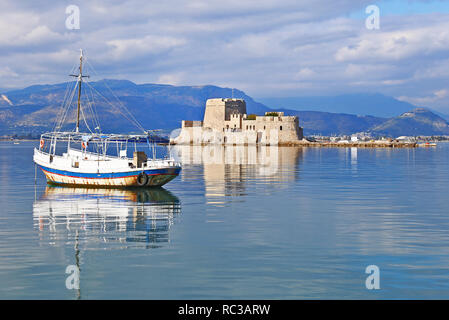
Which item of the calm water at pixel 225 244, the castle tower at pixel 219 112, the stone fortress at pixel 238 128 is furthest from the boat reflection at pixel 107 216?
the castle tower at pixel 219 112

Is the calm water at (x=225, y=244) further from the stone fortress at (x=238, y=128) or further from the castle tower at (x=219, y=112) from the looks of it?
the castle tower at (x=219, y=112)

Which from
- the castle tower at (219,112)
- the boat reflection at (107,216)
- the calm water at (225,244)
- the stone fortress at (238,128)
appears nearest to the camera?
the calm water at (225,244)

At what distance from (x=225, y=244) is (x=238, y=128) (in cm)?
11531

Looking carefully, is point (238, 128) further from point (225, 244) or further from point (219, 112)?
point (225, 244)

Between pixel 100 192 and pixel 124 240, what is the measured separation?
14.1 meters

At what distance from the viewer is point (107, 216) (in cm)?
2030

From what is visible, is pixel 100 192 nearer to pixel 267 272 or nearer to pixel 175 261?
pixel 175 261

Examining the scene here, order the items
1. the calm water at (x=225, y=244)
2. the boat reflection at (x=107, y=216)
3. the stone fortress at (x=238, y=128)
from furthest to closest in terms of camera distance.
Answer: the stone fortress at (x=238, y=128) → the boat reflection at (x=107, y=216) → the calm water at (x=225, y=244)

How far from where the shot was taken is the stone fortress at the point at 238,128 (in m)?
127

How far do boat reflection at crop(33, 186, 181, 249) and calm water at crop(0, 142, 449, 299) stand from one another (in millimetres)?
A: 50

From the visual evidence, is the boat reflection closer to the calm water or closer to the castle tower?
the calm water

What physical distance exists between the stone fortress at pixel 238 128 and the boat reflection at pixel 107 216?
97648 millimetres

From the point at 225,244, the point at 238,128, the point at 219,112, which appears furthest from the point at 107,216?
→ the point at 219,112
